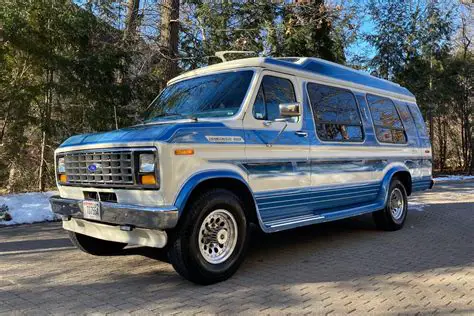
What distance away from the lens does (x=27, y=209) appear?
8.78 metres

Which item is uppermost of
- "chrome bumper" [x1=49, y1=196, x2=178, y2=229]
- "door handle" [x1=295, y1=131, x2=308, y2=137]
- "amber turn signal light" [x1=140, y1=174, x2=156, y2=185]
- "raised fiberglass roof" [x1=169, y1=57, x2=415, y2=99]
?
"raised fiberglass roof" [x1=169, y1=57, x2=415, y2=99]

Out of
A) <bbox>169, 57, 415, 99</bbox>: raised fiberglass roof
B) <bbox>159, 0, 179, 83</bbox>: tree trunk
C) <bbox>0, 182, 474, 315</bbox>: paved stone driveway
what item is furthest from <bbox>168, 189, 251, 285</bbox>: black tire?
<bbox>159, 0, 179, 83</bbox>: tree trunk

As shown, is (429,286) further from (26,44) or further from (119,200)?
(26,44)

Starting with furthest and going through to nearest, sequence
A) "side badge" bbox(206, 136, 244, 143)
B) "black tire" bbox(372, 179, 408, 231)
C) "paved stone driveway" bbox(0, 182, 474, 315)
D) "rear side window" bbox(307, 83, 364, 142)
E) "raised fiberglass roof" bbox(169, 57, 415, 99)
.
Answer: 1. "black tire" bbox(372, 179, 408, 231)
2. "rear side window" bbox(307, 83, 364, 142)
3. "raised fiberglass roof" bbox(169, 57, 415, 99)
4. "side badge" bbox(206, 136, 244, 143)
5. "paved stone driveway" bbox(0, 182, 474, 315)

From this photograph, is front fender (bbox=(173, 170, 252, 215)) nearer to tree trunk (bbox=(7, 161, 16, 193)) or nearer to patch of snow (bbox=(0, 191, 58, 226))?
patch of snow (bbox=(0, 191, 58, 226))

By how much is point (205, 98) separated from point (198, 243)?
6.19 feet

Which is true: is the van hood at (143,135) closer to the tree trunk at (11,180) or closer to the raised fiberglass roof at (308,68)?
the raised fiberglass roof at (308,68)

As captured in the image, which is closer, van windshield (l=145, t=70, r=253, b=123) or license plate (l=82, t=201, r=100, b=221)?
license plate (l=82, t=201, r=100, b=221)

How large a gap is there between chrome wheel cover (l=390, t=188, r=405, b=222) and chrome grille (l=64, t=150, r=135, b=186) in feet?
16.4

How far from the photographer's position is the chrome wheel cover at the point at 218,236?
453 cm

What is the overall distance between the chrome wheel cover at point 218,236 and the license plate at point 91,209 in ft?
3.59

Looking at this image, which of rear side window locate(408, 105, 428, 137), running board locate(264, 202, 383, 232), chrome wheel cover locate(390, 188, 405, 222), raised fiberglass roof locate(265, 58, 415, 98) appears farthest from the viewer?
rear side window locate(408, 105, 428, 137)

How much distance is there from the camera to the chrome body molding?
167 inches

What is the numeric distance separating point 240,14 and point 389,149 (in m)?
7.86
